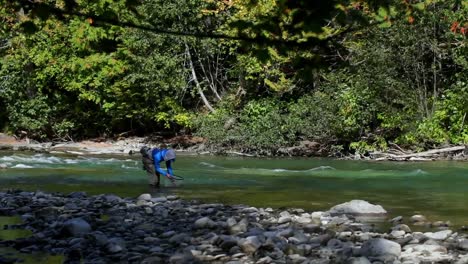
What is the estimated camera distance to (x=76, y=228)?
6414 millimetres

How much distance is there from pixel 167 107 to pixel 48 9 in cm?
2043

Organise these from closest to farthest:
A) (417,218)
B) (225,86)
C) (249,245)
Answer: (249,245)
(417,218)
(225,86)

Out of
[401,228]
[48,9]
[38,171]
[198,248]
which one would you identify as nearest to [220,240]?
[198,248]

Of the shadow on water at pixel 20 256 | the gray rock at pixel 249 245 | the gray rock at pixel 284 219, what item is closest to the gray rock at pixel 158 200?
the gray rock at pixel 284 219

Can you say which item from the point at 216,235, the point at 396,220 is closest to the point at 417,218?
the point at 396,220

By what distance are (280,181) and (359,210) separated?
4171 mm

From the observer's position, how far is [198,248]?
5.78 m

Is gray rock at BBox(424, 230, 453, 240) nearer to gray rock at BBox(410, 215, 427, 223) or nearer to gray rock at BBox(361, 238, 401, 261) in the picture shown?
gray rock at BBox(361, 238, 401, 261)

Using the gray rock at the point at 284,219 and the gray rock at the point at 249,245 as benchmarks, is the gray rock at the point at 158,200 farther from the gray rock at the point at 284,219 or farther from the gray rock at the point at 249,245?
the gray rock at the point at 249,245

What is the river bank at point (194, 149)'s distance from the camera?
1742 cm

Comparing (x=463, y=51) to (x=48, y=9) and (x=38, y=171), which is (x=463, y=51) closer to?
(x=38, y=171)

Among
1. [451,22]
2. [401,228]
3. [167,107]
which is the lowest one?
[401,228]

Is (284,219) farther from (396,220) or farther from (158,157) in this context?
(158,157)

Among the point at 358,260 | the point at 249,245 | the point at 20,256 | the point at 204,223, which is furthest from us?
the point at 204,223
